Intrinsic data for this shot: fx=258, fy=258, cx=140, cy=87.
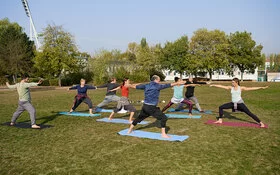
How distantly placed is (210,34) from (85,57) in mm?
26053

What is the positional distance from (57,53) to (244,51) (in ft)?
125

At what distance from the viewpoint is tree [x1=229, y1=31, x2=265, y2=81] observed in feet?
178

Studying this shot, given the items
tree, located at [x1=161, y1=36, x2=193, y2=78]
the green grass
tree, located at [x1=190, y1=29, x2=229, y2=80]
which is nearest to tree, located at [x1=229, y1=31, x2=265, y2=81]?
tree, located at [x1=190, y1=29, x2=229, y2=80]

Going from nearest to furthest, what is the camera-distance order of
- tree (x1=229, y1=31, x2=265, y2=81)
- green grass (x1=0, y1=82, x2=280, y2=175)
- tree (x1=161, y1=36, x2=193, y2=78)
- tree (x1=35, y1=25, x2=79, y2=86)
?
green grass (x1=0, y1=82, x2=280, y2=175) → tree (x1=35, y1=25, x2=79, y2=86) → tree (x1=229, y1=31, x2=265, y2=81) → tree (x1=161, y1=36, x2=193, y2=78)

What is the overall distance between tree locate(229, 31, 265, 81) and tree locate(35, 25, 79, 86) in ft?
109

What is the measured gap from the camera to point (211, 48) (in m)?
53.8

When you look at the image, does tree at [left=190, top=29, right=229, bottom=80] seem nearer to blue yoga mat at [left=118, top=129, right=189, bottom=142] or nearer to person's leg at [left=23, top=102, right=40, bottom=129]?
blue yoga mat at [left=118, top=129, right=189, bottom=142]

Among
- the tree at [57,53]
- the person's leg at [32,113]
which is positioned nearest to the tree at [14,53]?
the tree at [57,53]

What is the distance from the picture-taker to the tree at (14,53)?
43.2 m

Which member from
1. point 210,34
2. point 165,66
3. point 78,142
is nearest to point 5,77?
point 165,66

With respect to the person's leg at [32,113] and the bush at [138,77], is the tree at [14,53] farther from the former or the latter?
the person's leg at [32,113]

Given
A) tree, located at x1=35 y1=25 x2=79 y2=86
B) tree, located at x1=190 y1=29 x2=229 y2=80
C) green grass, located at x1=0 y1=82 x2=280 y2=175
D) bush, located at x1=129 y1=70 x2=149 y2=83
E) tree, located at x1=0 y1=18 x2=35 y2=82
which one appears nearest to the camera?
green grass, located at x1=0 y1=82 x2=280 y2=175

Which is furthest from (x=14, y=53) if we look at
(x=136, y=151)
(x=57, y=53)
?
(x=136, y=151)

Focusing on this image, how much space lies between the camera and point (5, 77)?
147ft
